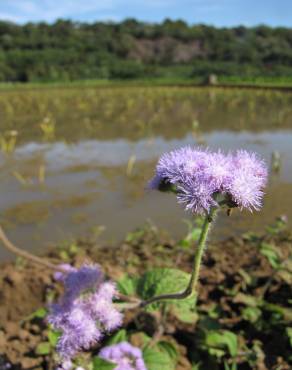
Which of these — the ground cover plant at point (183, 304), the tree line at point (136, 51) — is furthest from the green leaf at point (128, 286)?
the tree line at point (136, 51)

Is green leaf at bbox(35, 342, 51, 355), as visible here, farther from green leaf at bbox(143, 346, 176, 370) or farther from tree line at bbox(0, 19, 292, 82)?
tree line at bbox(0, 19, 292, 82)

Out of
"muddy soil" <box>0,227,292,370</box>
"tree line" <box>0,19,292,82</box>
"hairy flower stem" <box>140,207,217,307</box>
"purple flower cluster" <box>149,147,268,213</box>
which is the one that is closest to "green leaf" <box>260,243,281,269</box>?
"muddy soil" <box>0,227,292,370</box>

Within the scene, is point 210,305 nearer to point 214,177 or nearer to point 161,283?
point 161,283

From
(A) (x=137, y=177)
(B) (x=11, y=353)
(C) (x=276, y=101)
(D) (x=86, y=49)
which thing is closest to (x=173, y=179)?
(B) (x=11, y=353)

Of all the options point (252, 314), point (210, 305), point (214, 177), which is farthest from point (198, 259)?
point (210, 305)

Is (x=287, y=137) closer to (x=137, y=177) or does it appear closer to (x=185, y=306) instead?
(x=137, y=177)

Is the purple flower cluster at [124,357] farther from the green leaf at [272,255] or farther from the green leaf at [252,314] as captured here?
the green leaf at [272,255]
